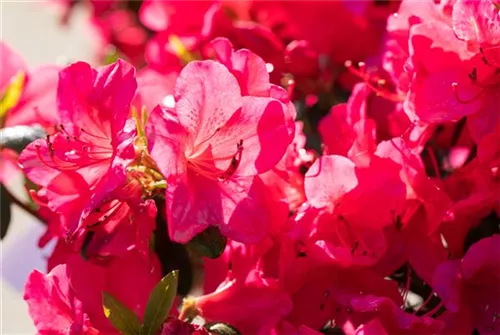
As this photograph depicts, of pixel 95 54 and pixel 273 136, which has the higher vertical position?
pixel 273 136

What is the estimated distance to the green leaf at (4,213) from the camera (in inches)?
33.1

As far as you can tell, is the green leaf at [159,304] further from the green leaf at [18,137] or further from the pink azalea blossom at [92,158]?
the green leaf at [18,137]

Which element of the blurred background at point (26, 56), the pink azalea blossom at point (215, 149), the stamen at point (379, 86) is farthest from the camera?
the blurred background at point (26, 56)

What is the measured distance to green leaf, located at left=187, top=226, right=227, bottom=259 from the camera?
2.31 ft

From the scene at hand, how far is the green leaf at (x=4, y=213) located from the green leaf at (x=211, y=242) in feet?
0.74

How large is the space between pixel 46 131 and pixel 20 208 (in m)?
0.09

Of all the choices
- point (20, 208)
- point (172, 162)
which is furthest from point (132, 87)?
point (20, 208)

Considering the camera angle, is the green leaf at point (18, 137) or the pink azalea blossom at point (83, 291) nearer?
the pink azalea blossom at point (83, 291)

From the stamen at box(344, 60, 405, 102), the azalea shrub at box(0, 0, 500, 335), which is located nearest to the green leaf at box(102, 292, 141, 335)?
the azalea shrub at box(0, 0, 500, 335)

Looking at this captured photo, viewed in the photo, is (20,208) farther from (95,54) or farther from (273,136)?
(95,54)

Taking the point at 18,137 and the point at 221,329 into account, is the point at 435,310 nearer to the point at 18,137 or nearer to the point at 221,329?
the point at 221,329

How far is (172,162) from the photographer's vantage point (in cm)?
64

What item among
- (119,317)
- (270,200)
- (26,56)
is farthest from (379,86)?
(26,56)

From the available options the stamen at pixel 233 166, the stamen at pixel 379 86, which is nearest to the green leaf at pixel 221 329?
the stamen at pixel 233 166
